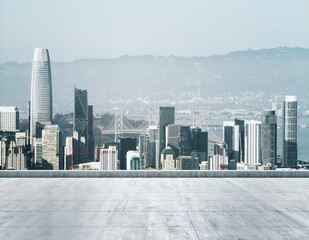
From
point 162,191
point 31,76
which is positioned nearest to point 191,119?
point 31,76

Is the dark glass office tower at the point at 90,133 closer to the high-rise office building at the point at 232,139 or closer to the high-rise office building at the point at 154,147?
the high-rise office building at the point at 154,147

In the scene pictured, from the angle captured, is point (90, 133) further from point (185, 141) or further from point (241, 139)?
point (241, 139)

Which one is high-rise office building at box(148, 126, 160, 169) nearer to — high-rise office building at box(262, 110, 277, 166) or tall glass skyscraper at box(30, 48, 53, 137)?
→ high-rise office building at box(262, 110, 277, 166)

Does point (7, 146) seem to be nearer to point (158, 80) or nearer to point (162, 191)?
point (162, 191)

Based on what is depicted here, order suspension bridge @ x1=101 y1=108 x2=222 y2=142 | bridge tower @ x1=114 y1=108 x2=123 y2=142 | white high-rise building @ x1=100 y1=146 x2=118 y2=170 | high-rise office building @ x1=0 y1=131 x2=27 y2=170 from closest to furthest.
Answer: high-rise office building @ x1=0 y1=131 x2=27 y2=170 < white high-rise building @ x1=100 y1=146 x2=118 y2=170 < suspension bridge @ x1=101 y1=108 x2=222 y2=142 < bridge tower @ x1=114 y1=108 x2=123 y2=142

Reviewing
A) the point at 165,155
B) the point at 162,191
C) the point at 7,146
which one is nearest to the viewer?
the point at 162,191

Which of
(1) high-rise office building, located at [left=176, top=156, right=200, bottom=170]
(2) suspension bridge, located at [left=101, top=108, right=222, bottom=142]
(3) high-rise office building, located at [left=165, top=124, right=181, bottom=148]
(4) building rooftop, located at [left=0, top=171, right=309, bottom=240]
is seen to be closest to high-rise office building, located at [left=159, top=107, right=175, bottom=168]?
(3) high-rise office building, located at [left=165, top=124, right=181, bottom=148]
